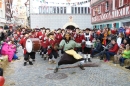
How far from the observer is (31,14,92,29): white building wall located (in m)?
34.2

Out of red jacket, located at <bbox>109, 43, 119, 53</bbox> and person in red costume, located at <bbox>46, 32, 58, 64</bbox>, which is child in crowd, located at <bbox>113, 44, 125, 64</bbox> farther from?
person in red costume, located at <bbox>46, 32, 58, 64</bbox>

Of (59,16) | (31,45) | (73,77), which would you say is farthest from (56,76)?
(59,16)

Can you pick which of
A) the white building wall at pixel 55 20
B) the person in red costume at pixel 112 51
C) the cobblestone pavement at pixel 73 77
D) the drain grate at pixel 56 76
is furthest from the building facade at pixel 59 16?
the drain grate at pixel 56 76

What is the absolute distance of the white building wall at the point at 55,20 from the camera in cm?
3416

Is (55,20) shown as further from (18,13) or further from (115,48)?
(18,13)

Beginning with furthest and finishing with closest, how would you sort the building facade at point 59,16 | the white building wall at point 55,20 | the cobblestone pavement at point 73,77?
1. the white building wall at point 55,20
2. the building facade at point 59,16
3. the cobblestone pavement at point 73,77

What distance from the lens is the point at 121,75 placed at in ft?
25.4

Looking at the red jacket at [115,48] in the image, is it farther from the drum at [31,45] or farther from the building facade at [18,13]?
the building facade at [18,13]

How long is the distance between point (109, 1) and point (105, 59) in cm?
1182

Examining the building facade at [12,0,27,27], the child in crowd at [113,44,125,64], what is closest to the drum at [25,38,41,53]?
the child in crowd at [113,44,125,64]

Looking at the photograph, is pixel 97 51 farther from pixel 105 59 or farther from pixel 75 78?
pixel 75 78

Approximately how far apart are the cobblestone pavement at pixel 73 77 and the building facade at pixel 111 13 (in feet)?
30.1

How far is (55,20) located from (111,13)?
15283 millimetres

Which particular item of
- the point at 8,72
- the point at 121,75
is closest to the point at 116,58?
the point at 121,75
